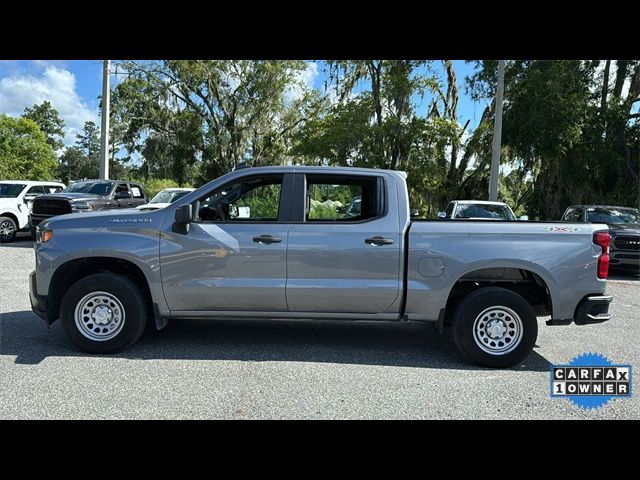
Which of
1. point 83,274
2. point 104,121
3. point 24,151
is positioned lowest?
point 83,274

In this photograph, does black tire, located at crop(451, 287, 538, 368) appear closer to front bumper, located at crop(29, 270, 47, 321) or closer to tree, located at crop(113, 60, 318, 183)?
front bumper, located at crop(29, 270, 47, 321)

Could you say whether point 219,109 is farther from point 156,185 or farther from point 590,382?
point 590,382

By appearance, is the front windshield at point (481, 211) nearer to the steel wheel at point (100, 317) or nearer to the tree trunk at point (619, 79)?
the steel wheel at point (100, 317)

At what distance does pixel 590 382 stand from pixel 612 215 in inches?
400

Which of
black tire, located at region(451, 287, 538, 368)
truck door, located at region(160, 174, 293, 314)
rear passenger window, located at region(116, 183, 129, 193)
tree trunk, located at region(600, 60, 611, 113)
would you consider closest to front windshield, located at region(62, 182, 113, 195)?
rear passenger window, located at region(116, 183, 129, 193)

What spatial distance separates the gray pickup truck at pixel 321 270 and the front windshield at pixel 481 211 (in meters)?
8.01

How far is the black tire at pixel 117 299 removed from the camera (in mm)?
5137

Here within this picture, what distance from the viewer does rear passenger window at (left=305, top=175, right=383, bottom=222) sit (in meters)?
5.47

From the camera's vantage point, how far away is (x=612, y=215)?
13305 millimetres

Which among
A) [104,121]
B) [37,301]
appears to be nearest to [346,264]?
[37,301]

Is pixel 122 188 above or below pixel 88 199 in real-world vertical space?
above

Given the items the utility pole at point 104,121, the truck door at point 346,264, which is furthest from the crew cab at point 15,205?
the truck door at point 346,264

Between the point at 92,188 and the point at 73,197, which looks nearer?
the point at 73,197

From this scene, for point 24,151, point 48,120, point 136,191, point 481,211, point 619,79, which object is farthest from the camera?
point 48,120
